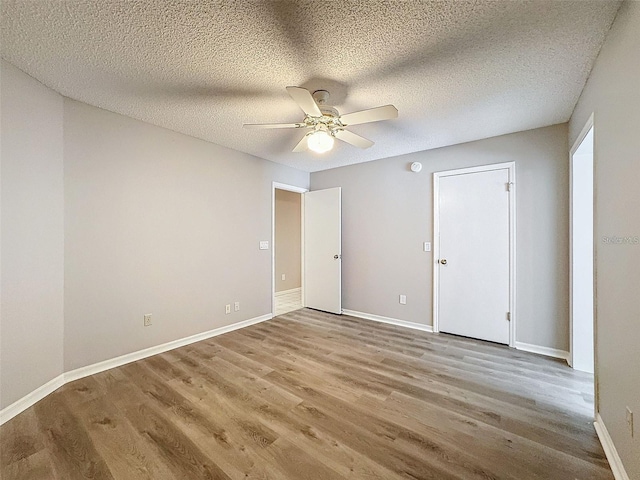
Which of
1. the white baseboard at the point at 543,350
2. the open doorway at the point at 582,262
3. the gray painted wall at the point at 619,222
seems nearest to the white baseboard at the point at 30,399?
the gray painted wall at the point at 619,222

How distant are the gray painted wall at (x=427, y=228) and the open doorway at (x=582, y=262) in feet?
0.66

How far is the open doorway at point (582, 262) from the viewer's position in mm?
2354

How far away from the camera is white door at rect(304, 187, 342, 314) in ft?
13.7

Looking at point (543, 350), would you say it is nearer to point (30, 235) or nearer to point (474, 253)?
point (474, 253)

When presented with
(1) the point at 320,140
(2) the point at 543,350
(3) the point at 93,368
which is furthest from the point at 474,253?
(3) the point at 93,368

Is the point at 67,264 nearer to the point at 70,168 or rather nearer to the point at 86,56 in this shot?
the point at 70,168

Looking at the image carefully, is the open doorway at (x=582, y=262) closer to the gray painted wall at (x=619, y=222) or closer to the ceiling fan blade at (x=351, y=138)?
the gray painted wall at (x=619, y=222)

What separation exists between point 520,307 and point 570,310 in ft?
1.37

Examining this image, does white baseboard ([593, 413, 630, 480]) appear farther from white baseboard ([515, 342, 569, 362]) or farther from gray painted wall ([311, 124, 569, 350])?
gray painted wall ([311, 124, 569, 350])

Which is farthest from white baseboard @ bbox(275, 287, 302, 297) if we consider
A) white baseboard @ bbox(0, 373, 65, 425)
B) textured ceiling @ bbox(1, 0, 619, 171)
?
textured ceiling @ bbox(1, 0, 619, 171)

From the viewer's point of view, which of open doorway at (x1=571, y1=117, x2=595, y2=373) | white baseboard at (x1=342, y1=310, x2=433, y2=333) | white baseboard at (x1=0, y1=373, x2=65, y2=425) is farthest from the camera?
white baseboard at (x1=342, y1=310, x2=433, y2=333)

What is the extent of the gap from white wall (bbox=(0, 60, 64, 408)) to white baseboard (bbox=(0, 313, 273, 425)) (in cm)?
5

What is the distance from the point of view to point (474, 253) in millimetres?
3104

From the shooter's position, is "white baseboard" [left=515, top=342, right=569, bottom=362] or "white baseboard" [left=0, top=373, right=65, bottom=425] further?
"white baseboard" [left=515, top=342, right=569, bottom=362]
